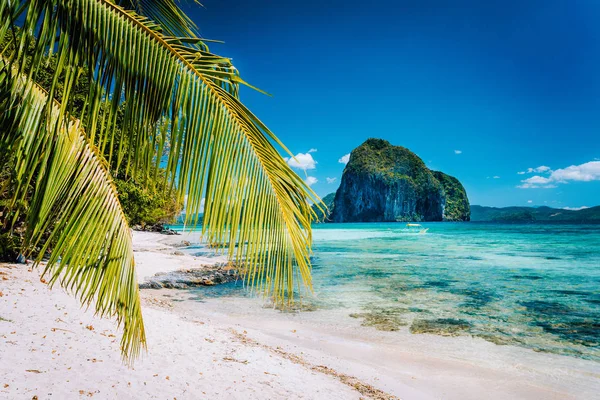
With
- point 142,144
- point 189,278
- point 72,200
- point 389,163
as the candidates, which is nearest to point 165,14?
point 142,144

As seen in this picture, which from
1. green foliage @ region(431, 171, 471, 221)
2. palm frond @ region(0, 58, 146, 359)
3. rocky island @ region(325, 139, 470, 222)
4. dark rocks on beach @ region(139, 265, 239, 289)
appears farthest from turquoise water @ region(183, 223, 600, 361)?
green foliage @ region(431, 171, 471, 221)

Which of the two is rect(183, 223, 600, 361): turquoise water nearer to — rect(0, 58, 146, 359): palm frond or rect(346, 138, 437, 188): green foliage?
rect(0, 58, 146, 359): palm frond

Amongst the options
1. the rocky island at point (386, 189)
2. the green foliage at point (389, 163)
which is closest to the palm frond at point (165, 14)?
the rocky island at point (386, 189)

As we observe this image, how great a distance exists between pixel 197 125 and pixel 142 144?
1.18 ft

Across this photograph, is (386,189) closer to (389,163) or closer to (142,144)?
(389,163)

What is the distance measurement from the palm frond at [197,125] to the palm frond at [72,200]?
30cm

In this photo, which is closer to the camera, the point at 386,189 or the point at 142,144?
the point at 142,144

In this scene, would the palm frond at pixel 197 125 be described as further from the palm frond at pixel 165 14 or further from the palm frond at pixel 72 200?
the palm frond at pixel 165 14

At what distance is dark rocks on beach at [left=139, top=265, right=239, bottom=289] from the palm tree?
10.3 metres

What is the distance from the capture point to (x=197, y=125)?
197 cm

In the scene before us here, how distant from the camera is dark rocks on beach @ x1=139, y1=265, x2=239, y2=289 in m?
13.2

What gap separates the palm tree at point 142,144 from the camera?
6.19 feet

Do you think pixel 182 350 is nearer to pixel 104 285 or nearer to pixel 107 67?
pixel 104 285

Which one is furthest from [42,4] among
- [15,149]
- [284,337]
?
[284,337]
